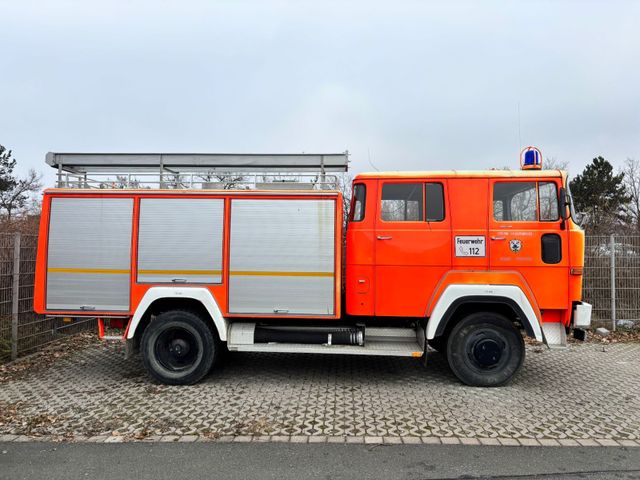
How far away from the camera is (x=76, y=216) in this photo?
555 cm

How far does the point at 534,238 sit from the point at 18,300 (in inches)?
295

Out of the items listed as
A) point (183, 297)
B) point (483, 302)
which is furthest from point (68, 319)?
point (483, 302)

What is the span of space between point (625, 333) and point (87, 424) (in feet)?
32.1

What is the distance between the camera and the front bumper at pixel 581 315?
5164mm

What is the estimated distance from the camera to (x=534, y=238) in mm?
5262

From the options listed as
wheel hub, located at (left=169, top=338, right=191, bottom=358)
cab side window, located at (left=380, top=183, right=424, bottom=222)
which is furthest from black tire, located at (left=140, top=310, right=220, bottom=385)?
cab side window, located at (left=380, top=183, right=424, bottom=222)

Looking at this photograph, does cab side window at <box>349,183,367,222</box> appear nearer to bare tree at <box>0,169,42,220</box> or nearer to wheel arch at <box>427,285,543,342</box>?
wheel arch at <box>427,285,543,342</box>

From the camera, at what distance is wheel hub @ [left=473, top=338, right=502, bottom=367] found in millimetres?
5355

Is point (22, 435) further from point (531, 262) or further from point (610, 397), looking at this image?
point (610, 397)

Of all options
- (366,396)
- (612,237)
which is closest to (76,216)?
(366,396)

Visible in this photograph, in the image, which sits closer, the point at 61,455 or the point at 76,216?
the point at 61,455

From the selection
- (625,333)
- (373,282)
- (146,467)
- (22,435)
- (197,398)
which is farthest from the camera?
(625,333)

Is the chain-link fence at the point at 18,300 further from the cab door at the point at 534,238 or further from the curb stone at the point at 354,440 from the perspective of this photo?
the cab door at the point at 534,238

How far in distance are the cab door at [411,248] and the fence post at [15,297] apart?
Result: 548 centimetres
